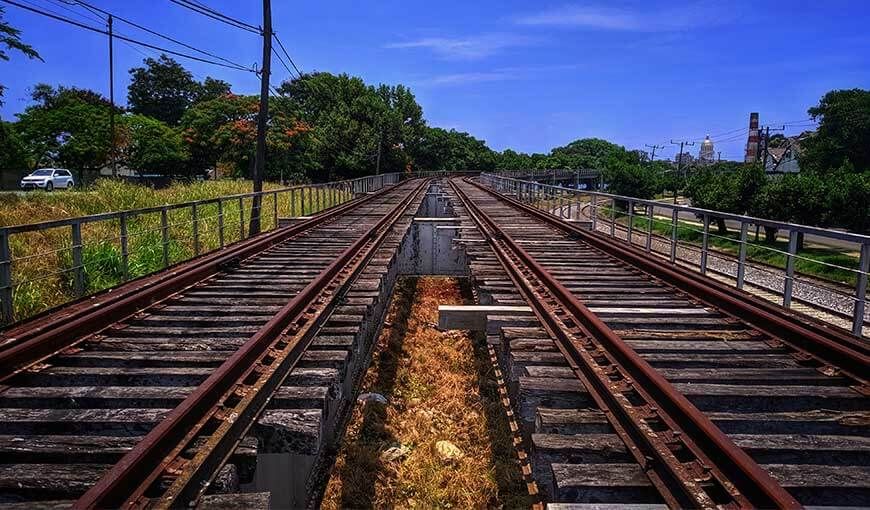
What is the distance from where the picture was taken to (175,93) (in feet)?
316

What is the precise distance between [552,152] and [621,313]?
599 ft

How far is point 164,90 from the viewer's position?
95812mm

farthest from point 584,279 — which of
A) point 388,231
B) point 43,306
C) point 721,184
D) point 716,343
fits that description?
point 721,184

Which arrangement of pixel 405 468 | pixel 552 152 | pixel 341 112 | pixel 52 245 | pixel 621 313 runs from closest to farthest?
1. pixel 405 468
2. pixel 621 313
3. pixel 52 245
4. pixel 341 112
5. pixel 552 152

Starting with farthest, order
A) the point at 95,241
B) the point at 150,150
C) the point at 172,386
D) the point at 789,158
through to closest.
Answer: the point at 789,158, the point at 150,150, the point at 95,241, the point at 172,386

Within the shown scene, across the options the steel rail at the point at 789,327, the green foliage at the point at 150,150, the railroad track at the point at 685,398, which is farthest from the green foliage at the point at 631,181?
the railroad track at the point at 685,398

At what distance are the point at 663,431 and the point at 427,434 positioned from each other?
364cm

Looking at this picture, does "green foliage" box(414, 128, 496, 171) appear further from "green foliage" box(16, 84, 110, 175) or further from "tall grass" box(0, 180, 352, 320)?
"tall grass" box(0, 180, 352, 320)

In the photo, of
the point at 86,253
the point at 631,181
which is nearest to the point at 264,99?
the point at 86,253

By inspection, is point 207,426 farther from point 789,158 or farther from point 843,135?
point 789,158

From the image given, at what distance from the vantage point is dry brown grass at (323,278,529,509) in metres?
5.42

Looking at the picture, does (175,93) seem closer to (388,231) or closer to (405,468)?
(388,231)

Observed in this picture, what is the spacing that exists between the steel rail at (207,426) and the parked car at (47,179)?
117 feet

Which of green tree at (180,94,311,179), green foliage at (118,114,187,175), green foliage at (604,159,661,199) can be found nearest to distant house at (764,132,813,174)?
green foliage at (604,159,661,199)
